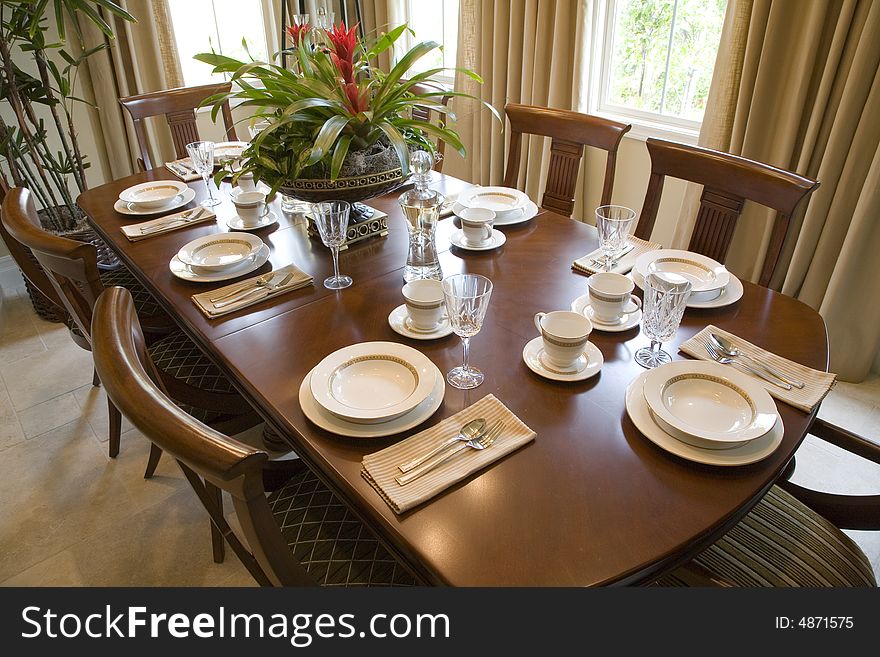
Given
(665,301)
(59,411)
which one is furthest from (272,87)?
(59,411)

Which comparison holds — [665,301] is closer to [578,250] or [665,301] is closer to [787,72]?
[578,250]

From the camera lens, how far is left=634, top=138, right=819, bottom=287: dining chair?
1.52m

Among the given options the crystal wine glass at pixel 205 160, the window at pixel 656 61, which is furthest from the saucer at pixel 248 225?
the window at pixel 656 61

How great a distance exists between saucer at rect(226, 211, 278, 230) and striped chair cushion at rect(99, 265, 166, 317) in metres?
0.35

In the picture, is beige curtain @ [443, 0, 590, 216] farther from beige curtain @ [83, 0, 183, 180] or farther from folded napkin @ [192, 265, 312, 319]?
folded napkin @ [192, 265, 312, 319]

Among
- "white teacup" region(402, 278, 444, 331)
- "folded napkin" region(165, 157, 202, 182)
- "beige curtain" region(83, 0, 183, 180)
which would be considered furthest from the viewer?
"beige curtain" region(83, 0, 183, 180)

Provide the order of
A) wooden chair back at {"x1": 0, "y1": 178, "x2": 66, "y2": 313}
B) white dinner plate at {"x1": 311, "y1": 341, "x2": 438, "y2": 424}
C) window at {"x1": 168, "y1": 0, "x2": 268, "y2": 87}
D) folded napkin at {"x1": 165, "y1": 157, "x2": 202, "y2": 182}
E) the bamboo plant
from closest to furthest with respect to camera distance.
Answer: white dinner plate at {"x1": 311, "y1": 341, "x2": 438, "y2": 424} → wooden chair back at {"x1": 0, "y1": 178, "x2": 66, "y2": 313} → folded napkin at {"x1": 165, "y1": 157, "x2": 202, "y2": 182} → the bamboo plant → window at {"x1": 168, "y1": 0, "x2": 268, "y2": 87}

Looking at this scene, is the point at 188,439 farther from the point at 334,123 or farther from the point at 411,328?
the point at 334,123

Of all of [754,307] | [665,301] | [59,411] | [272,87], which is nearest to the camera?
[665,301]

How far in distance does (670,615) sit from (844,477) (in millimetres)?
1323

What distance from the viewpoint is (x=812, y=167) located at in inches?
86.1

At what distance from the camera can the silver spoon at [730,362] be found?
112cm

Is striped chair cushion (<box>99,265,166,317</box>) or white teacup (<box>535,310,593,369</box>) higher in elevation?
white teacup (<box>535,310,593,369</box>)

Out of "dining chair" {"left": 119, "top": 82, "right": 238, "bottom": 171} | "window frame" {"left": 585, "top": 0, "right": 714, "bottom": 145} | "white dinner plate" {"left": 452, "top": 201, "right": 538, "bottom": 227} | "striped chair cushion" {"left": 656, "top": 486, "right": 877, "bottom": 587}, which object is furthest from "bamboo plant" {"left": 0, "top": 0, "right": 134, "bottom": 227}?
"striped chair cushion" {"left": 656, "top": 486, "right": 877, "bottom": 587}
